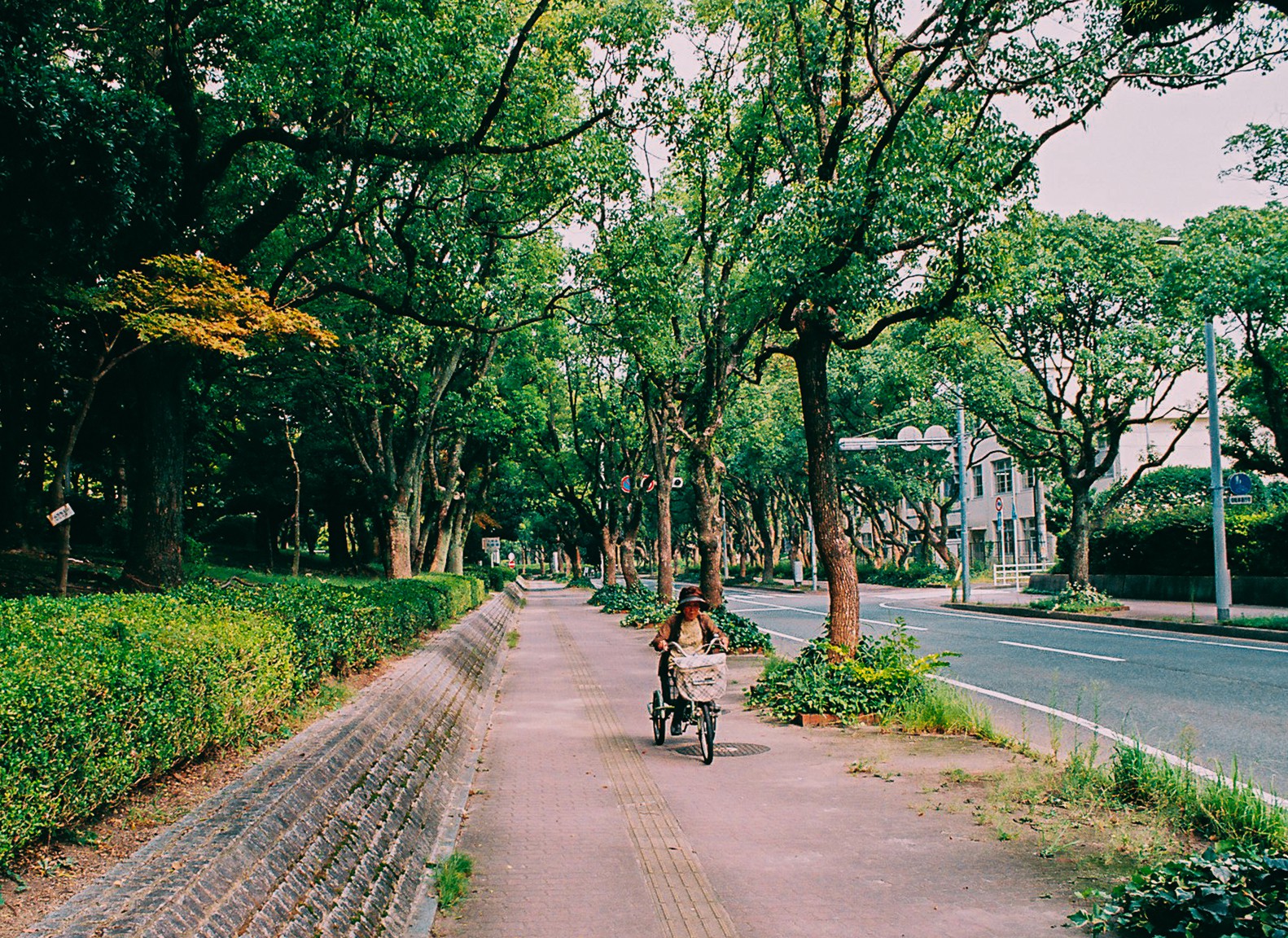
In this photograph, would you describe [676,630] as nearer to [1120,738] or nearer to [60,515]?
[1120,738]

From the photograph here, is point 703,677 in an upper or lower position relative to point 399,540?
lower

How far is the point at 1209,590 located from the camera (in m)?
27.6

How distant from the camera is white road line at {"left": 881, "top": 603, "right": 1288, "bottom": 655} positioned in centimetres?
1683

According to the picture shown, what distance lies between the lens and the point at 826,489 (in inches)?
479

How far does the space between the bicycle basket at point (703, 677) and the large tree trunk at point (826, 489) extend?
2766mm

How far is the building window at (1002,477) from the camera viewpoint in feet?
187

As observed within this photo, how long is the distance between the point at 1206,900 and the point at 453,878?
12.9 ft

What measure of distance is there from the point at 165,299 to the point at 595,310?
886cm

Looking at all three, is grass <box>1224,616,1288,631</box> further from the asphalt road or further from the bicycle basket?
the bicycle basket

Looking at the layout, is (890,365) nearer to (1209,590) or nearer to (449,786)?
(1209,590)

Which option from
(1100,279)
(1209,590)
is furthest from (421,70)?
(1209,590)

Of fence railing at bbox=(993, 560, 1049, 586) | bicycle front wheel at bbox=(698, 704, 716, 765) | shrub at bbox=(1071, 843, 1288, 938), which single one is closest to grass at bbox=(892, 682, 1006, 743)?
bicycle front wheel at bbox=(698, 704, 716, 765)

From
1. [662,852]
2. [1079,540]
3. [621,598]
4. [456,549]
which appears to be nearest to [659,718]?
[662,852]

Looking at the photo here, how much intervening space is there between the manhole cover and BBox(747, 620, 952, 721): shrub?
1.20 m
